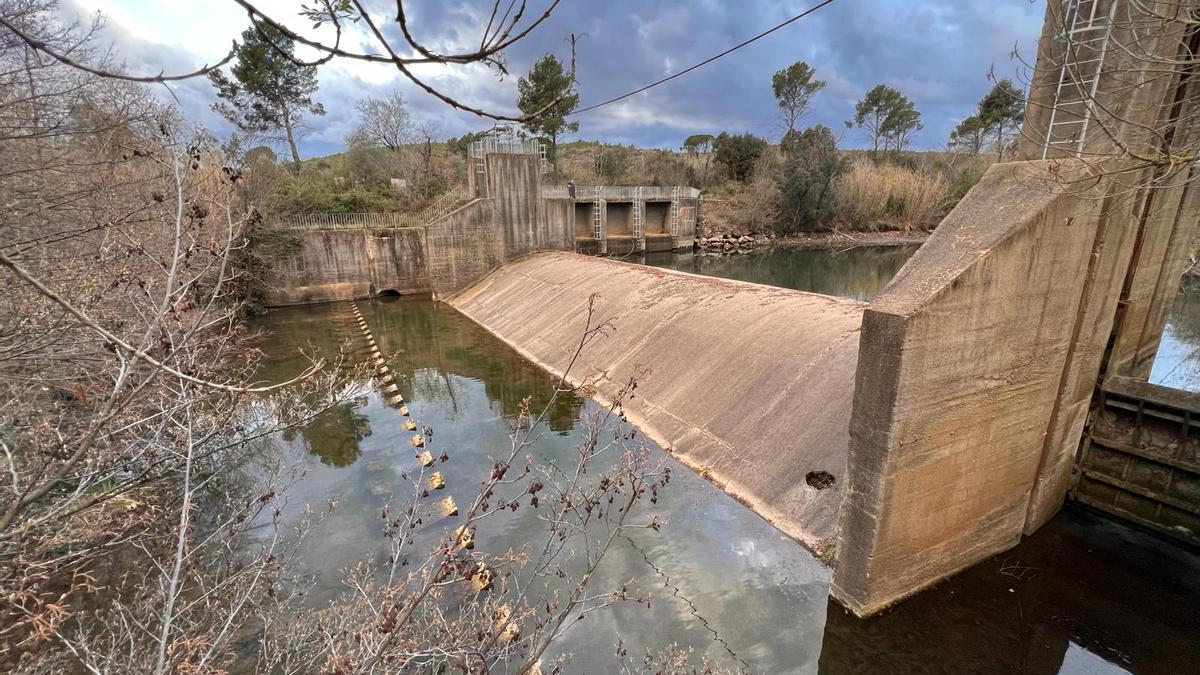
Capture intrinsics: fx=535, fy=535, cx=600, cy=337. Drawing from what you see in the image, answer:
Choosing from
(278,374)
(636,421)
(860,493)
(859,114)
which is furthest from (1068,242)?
(859,114)

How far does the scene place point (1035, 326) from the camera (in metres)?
6.21

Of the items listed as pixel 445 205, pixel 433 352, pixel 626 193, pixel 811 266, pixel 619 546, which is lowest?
pixel 433 352

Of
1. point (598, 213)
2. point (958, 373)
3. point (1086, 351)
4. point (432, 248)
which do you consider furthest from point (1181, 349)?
point (598, 213)

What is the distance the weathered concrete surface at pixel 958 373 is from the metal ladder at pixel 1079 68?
320 millimetres

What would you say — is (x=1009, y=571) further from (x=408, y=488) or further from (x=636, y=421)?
(x=408, y=488)

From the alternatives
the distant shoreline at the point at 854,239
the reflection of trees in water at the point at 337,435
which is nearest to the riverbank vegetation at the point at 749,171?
the distant shoreline at the point at 854,239

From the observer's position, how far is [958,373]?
18.9 feet

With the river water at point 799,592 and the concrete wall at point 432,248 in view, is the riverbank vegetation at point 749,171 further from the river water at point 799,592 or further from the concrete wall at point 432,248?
the river water at point 799,592

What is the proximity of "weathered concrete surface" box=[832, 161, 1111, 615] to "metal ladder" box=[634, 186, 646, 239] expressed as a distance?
30.8 meters

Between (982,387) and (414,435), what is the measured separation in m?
10.1

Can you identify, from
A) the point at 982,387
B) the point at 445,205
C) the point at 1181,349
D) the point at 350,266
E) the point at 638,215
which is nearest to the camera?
the point at 982,387

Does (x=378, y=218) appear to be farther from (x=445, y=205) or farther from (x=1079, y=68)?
(x=1079, y=68)

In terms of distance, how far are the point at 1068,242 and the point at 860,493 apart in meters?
3.71

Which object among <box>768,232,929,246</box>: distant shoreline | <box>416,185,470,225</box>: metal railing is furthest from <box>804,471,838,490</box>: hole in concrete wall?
<box>768,232,929,246</box>: distant shoreline
